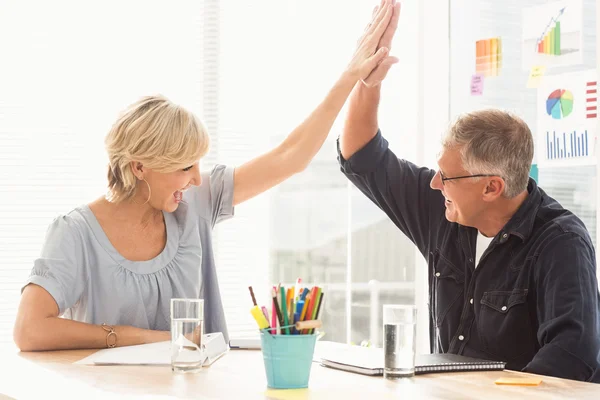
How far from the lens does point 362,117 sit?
8.23 ft

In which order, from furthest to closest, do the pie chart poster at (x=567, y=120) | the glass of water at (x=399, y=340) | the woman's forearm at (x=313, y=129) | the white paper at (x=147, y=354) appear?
the pie chart poster at (x=567, y=120) → the woman's forearm at (x=313, y=129) → the white paper at (x=147, y=354) → the glass of water at (x=399, y=340)

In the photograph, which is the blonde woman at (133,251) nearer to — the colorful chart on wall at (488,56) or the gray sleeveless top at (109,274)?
the gray sleeveless top at (109,274)

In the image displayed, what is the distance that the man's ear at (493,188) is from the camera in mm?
2234

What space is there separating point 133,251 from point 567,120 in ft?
5.82

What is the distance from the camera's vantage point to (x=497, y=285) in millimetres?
Answer: 2172

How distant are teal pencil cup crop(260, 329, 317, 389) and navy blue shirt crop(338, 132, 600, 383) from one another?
67 cm

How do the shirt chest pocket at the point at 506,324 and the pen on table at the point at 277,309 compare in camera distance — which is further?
Answer: the shirt chest pocket at the point at 506,324

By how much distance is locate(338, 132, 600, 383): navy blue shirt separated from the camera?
194 centimetres

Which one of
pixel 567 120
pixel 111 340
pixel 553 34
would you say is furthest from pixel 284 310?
pixel 553 34

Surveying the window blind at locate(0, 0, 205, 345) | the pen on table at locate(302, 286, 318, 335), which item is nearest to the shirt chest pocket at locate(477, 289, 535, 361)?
the pen on table at locate(302, 286, 318, 335)

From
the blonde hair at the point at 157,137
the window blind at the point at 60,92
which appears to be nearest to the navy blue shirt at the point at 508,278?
the blonde hair at the point at 157,137

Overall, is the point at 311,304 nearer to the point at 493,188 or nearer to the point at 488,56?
the point at 493,188

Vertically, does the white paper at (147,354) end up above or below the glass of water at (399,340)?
below

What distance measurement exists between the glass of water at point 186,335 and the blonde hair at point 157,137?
2.12ft
